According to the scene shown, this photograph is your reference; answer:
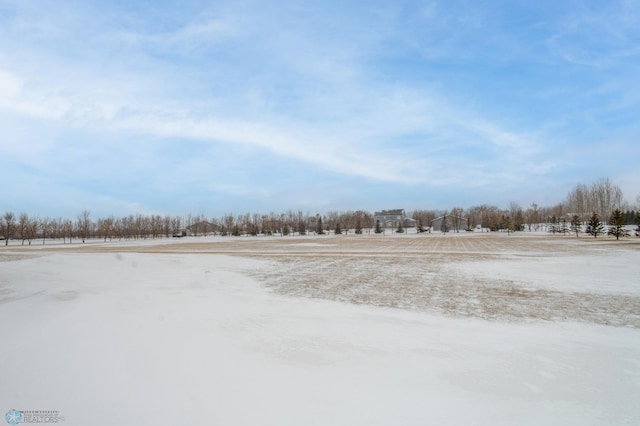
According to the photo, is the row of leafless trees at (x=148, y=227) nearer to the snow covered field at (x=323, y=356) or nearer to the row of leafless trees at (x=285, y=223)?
the row of leafless trees at (x=285, y=223)

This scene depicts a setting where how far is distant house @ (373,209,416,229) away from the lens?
126675mm

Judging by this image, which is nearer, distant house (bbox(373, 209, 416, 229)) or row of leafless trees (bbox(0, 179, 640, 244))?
row of leafless trees (bbox(0, 179, 640, 244))

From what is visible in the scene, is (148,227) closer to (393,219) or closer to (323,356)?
(393,219)

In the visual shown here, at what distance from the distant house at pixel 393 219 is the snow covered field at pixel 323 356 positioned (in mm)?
116174

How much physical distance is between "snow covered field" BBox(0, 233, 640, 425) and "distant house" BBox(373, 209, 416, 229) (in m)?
116

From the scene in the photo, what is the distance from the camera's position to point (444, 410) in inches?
162

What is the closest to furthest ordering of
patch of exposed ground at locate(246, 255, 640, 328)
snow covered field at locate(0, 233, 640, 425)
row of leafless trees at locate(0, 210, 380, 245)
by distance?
snow covered field at locate(0, 233, 640, 425) < patch of exposed ground at locate(246, 255, 640, 328) < row of leafless trees at locate(0, 210, 380, 245)

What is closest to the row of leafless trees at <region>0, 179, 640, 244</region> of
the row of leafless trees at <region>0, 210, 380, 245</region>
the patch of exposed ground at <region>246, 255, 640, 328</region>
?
the row of leafless trees at <region>0, 210, 380, 245</region>

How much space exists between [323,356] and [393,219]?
12651cm

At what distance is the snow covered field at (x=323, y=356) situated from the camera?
4.12 meters

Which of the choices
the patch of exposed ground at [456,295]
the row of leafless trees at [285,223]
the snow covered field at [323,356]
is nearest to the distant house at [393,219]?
the row of leafless trees at [285,223]

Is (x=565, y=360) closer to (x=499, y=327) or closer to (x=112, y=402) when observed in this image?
(x=499, y=327)

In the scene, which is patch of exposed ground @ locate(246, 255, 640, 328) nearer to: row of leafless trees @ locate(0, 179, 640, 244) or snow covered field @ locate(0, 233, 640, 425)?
snow covered field @ locate(0, 233, 640, 425)

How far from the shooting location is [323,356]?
574 centimetres
